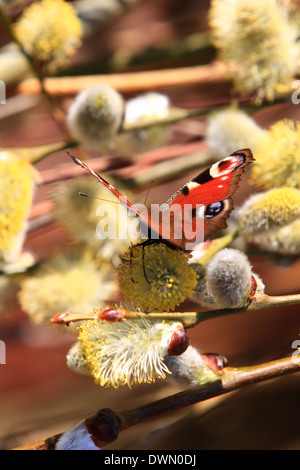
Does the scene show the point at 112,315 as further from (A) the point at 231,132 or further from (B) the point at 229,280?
(A) the point at 231,132

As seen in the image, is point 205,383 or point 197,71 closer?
point 205,383

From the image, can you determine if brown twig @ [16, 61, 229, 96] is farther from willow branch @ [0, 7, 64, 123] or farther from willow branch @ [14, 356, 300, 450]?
willow branch @ [14, 356, 300, 450]

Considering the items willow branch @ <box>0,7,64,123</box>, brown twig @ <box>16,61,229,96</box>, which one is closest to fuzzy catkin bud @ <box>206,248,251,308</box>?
willow branch @ <box>0,7,64,123</box>

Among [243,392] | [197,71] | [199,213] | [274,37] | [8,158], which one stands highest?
[197,71]

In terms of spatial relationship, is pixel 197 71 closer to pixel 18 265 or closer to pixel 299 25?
pixel 299 25

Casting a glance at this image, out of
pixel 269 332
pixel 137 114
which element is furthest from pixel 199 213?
pixel 269 332

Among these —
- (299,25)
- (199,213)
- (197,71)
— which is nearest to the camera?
(199,213)

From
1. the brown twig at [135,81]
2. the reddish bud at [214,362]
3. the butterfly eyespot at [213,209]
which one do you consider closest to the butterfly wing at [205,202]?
the butterfly eyespot at [213,209]

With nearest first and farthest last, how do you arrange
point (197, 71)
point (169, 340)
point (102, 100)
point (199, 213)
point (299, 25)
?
point (169, 340), point (199, 213), point (102, 100), point (299, 25), point (197, 71)

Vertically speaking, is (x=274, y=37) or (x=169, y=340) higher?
(x=274, y=37)
